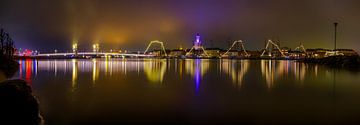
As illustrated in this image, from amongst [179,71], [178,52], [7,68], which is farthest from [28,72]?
[178,52]

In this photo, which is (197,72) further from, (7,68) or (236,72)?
(7,68)

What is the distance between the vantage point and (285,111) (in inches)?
409

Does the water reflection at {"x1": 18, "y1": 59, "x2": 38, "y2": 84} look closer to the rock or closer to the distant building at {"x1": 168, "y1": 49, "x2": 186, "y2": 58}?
the rock

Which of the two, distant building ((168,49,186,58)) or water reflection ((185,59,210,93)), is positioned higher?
distant building ((168,49,186,58))

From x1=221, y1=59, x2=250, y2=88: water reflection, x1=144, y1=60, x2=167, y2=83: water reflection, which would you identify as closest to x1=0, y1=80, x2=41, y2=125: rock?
x1=221, y1=59, x2=250, y2=88: water reflection

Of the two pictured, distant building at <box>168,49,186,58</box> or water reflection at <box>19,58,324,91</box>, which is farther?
distant building at <box>168,49,186,58</box>

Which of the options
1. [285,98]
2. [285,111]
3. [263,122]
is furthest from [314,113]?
[285,98]

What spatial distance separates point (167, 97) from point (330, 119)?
636cm

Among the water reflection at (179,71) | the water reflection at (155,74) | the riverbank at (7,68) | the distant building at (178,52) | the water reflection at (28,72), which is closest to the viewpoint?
the water reflection at (155,74)

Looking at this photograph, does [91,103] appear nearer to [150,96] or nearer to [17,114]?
[150,96]

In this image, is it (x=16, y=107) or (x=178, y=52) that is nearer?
(x=16, y=107)

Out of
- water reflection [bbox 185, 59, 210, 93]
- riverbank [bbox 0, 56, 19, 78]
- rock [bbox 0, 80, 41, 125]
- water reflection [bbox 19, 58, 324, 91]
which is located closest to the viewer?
rock [bbox 0, 80, 41, 125]

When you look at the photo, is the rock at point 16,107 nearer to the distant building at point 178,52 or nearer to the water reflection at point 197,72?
the water reflection at point 197,72

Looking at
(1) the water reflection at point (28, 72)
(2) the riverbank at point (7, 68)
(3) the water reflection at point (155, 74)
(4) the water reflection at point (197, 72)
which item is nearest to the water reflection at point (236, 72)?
(4) the water reflection at point (197, 72)
